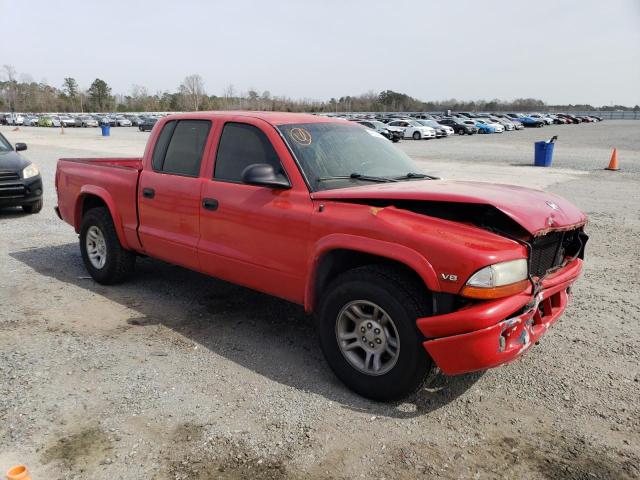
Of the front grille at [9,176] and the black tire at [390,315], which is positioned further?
the front grille at [9,176]

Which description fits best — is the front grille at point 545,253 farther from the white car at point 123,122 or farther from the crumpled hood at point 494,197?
the white car at point 123,122

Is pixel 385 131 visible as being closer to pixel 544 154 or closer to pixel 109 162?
pixel 544 154

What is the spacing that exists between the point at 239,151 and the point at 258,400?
1.98 m

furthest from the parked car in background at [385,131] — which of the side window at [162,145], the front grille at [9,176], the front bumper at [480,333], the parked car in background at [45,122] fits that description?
the parked car in background at [45,122]

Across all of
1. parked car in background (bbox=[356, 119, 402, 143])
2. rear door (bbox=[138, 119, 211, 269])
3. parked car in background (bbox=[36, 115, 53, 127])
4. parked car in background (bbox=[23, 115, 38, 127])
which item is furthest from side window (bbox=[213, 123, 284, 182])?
parked car in background (bbox=[23, 115, 38, 127])

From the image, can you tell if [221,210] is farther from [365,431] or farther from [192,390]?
[365,431]

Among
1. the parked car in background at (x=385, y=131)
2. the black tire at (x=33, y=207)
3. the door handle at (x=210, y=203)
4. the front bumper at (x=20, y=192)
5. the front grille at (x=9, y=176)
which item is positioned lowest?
the parked car in background at (x=385, y=131)

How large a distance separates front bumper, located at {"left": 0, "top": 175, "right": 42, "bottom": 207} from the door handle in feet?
20.3

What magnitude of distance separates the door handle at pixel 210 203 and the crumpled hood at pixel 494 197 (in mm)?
993

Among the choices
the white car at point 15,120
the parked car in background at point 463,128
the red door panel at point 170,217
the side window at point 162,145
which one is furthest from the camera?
the white car at point 15,120

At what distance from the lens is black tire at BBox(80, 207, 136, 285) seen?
5.52 meters

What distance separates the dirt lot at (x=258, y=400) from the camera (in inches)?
112

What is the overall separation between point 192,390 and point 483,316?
1958 millimetres

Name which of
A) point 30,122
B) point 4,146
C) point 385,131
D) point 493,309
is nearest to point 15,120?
point 30,122
